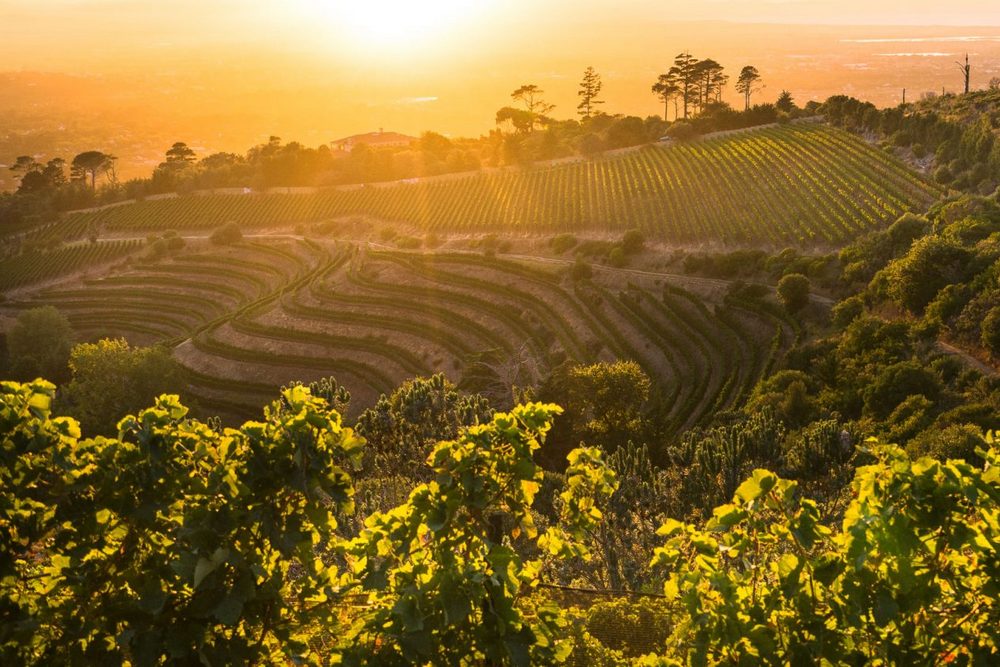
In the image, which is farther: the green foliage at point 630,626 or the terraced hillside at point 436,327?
the terraced hillside at point 436,327

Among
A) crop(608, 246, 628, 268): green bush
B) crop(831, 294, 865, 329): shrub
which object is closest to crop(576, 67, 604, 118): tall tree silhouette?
crop(608, 246, 628, 268): green bush

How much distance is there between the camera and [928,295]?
161 ft

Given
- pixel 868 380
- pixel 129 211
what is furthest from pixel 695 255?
pixel 129 211

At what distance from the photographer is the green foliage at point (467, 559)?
349 inches

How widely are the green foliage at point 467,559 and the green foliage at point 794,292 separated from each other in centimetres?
5102

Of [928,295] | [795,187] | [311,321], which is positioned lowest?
[311,321]

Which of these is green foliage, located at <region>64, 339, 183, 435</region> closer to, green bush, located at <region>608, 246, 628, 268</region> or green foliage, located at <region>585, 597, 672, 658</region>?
green bush, located at <region>608, 246, 628, 268</region>

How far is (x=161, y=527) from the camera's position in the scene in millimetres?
10195

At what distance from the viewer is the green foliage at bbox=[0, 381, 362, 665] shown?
363 inches

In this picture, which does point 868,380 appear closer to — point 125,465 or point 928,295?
point 928,295

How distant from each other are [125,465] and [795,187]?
8638 centimetres

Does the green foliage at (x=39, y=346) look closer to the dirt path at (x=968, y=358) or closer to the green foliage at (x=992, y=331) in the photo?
the dirt path at (x=968, y=358)

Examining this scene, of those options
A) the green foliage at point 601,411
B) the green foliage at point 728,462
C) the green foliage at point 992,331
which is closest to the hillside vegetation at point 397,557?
the green foliage at point 728,462

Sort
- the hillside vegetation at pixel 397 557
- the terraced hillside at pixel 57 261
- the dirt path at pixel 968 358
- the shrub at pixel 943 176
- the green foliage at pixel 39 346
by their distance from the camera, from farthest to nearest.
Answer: the terraced hillside at pixel 57 261
the shrub at pixel 943 176
the green foliage at pixel 39 346
the dirt path at pixel 968 358
the hillside vegetation at pixel 397 557
